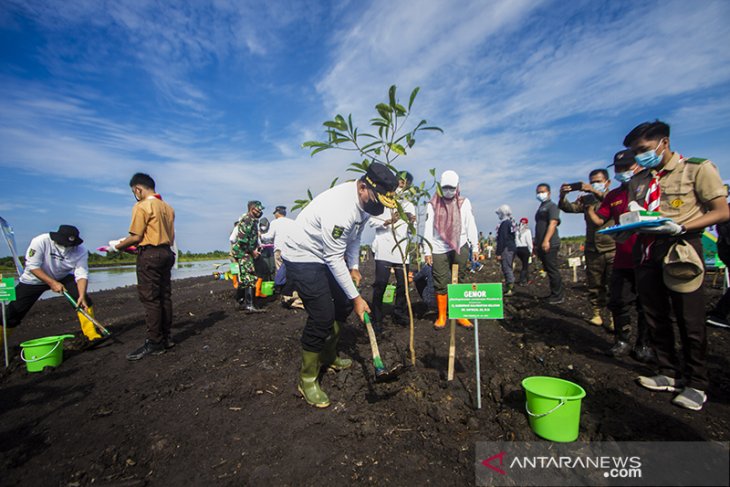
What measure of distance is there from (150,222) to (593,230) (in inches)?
247

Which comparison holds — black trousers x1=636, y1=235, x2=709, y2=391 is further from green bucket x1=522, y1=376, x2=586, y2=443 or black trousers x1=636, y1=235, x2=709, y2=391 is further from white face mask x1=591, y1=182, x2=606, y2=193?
white face mask x1=591, y1=182, x2=606, y2=193

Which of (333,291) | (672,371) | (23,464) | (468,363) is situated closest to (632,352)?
(672,371)

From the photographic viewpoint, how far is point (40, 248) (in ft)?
14.7

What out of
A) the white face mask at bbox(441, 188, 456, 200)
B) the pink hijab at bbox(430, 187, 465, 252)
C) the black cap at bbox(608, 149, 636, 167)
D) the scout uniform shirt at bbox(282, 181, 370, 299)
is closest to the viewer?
the scout uniform shirt at bbox(282, 181, 370, 299)

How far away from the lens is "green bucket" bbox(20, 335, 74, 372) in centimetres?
397

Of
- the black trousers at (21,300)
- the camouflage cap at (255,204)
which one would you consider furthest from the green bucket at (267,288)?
the black trousers at (21,300)

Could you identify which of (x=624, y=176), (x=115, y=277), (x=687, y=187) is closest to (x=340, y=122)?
(x=687, y=187)

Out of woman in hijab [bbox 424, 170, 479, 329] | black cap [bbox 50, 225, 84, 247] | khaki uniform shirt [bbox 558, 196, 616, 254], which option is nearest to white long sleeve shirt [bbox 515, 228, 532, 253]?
khaki uniform shirt [bbox 558, 196, 616, 254]

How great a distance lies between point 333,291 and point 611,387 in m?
2.82

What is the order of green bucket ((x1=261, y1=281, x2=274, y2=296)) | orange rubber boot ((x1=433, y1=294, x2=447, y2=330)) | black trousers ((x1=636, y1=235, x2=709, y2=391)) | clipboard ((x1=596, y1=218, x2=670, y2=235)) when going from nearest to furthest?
clipboard ((x1=596, y1=218, x2=670, y2=235)) → black trousers ((x1=636, y1=235, x2=709, y2=391)) → orange rubber boot ((x1=433, y1=294, x2=447, y2=330)) → green bucket ((x1=261, y1=281, x2=274, y2=296))

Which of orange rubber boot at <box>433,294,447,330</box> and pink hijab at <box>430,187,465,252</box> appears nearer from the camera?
pink hijab at <box>430,187,465,252</box>

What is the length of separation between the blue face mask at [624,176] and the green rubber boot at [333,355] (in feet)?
11.7

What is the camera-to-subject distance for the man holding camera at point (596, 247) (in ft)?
14.7

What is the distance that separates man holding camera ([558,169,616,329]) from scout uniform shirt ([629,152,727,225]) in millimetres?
1581
